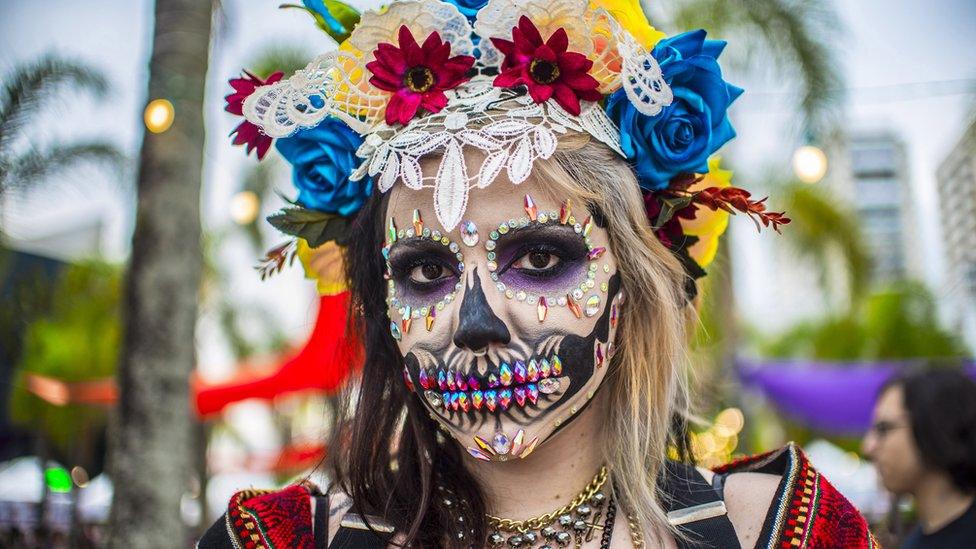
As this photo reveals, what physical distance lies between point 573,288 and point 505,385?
244mm

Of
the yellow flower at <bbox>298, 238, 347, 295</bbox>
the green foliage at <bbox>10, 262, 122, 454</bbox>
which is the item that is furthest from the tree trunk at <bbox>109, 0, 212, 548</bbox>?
the green foliage at <bbox>10, 262, 122, 454</bbox>

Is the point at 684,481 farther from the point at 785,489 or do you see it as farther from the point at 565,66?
the point at 565,66

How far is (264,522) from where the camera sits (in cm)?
185

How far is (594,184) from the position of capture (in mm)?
1864

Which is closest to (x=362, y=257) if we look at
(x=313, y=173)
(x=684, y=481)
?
(x=313, y=173)

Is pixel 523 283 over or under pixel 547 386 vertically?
over

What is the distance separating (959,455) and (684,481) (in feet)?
5.62

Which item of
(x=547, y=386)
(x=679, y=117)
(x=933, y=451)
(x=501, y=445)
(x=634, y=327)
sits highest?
(x=679, y=117)

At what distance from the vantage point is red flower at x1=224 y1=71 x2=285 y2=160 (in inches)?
77.8

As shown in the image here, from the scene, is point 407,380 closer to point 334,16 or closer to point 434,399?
point 434,399

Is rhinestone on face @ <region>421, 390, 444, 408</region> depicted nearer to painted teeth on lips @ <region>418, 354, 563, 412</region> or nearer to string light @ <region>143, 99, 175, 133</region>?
painted teeth on lips @ <region>418, 354, 563, 412</region>

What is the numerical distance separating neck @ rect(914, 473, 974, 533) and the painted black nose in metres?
2.16

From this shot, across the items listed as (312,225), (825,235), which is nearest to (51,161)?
(312,225)

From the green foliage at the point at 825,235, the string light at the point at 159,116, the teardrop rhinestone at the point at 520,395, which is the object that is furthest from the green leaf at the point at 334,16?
the green foliage at the point at 825,235
